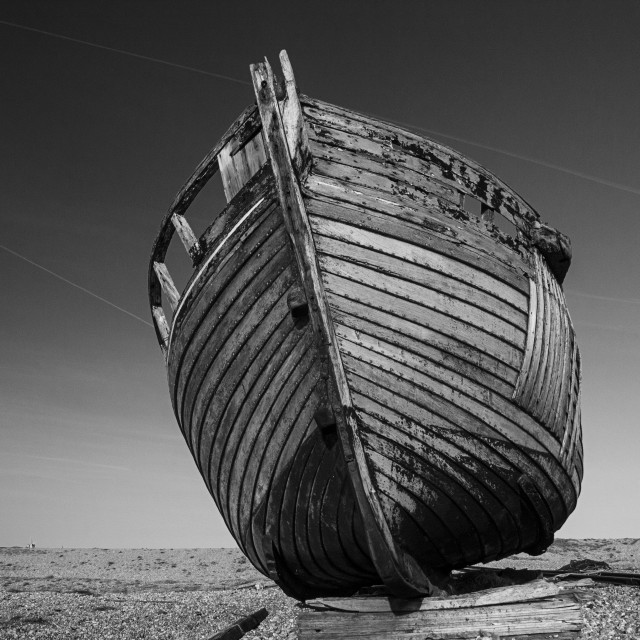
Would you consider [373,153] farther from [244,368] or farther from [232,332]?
[244,368]

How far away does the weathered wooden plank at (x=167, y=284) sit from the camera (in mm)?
6227

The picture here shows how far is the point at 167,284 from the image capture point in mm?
6520

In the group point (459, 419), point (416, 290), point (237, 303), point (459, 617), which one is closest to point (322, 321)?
point (416, 290)

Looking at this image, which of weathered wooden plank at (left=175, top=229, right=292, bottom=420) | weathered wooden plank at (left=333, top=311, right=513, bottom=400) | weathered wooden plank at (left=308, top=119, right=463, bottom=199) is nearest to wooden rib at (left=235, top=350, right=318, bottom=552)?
weathered wooden plank at (left=333, top=311, right=513, bottom=400)

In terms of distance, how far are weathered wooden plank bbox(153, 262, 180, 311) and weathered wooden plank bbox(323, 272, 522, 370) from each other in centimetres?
217

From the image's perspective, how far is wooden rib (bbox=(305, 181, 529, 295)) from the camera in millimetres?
4652

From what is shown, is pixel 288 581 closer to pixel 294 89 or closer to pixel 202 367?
pixel 202 367

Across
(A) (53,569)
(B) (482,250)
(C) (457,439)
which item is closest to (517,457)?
(C) (457,439)

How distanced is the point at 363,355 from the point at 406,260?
2.78 ft

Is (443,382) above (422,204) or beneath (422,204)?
beneath

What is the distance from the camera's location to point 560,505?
586 centimetres

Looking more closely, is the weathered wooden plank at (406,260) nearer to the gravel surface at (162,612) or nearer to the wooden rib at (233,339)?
the wooden rib at (233,339)

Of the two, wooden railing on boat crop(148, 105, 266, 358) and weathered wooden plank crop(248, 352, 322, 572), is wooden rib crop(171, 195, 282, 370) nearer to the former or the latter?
wooden railing on boat crop(148, 105, 266, 358)

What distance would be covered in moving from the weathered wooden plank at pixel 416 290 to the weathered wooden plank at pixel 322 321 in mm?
206
